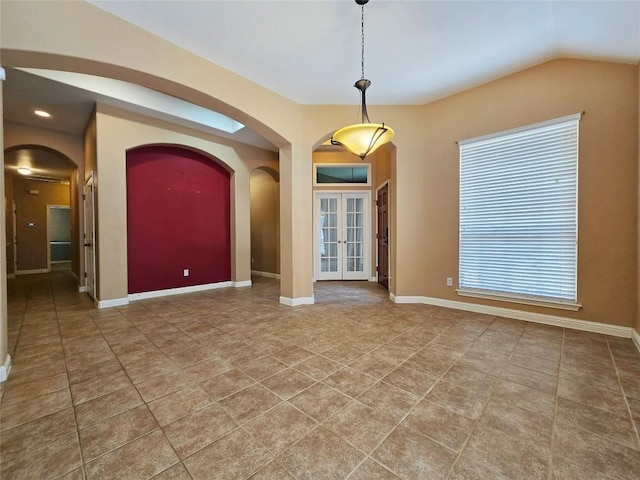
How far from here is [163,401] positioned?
1.74 metres

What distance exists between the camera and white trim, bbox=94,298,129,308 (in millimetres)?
4043

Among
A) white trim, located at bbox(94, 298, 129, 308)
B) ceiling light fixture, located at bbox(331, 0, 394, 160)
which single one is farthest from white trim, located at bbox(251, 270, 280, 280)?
ceiling light fixture, located at bbox(331, 0, 394, 160)

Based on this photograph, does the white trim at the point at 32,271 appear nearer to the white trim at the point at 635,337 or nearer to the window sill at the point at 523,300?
the window sill at the point at 523,300

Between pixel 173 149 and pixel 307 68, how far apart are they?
3221mm

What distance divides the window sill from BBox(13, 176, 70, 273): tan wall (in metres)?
11.6

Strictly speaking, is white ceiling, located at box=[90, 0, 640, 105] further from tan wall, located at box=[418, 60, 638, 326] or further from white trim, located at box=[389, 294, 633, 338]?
white trim, located at box=[389, 294, 633, 338]

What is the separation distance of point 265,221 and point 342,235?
88.7 inches

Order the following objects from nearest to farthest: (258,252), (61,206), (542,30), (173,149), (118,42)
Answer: (118,42)
(542,30)
(173,149)
(258,252)
(61,206)

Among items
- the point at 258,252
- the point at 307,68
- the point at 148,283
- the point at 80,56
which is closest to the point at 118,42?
the point at 80,56

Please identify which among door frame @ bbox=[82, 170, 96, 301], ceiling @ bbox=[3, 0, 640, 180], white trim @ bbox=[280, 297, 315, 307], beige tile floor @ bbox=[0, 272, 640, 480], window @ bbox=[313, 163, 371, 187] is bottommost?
beige tile floor @ bbox=[0, 272, 640, 480]

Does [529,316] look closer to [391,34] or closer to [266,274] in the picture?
[391,34]

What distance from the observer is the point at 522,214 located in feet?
10.9

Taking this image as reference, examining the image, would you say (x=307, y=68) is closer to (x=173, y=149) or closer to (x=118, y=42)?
(x=118, y=42)

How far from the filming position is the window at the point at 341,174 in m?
6.35
